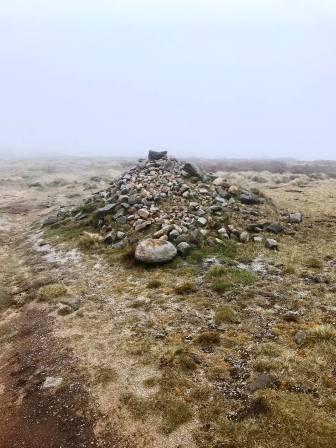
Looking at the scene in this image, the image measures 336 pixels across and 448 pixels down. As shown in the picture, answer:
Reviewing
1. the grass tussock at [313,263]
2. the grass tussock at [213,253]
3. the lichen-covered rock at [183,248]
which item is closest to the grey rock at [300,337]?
the grass tussock at [313,263]

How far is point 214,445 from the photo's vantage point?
887 cm

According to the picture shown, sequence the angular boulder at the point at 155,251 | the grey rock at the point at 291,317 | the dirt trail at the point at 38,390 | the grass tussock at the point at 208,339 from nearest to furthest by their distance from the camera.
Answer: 1. the dirt trail at the point at 38,390
2. the grass tussock at the point at 208,339
3. the grey rock at the point at 291,317
4. the angular boulder at the point at 155,251

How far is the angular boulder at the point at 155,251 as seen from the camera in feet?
66.1

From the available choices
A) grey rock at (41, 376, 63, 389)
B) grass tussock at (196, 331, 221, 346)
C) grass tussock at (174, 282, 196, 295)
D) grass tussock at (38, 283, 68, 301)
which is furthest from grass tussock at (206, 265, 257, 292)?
grey rock at (41, 376, 63, 389)

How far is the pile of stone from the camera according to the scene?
21.9m

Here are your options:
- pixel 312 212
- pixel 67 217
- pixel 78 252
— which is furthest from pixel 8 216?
pixel 312 212

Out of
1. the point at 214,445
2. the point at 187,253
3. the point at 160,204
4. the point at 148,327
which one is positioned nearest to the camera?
the point at 214,445

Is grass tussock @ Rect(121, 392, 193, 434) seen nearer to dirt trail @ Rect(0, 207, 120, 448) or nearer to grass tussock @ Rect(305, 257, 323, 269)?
dirt trail @ Rect(0, 207, 120, 448)

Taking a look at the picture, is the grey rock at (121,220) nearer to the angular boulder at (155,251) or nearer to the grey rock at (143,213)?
the grey rock at (143,213)

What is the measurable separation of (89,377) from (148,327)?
125 inches

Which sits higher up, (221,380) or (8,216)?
(221,380)

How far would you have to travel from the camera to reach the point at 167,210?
83.6ft

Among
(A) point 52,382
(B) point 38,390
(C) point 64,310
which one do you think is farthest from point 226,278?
(B) point 38,390

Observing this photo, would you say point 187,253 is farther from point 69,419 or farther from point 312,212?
point 312,212
